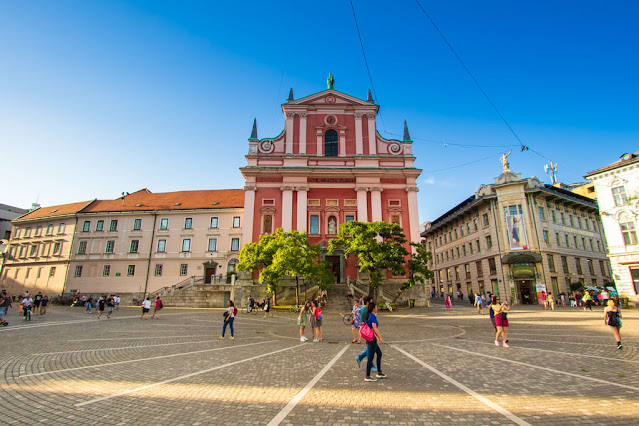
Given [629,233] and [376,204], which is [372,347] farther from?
[629,233]

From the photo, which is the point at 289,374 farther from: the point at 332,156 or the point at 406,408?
the point at 332,156

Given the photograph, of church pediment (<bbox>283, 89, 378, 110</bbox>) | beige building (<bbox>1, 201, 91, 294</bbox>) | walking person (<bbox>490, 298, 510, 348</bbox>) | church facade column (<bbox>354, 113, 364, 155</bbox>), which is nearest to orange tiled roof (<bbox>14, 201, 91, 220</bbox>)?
beige building (<bbox>1, 201, 91, 294</bbox>)

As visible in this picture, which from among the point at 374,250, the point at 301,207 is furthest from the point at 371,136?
the point at 374,250

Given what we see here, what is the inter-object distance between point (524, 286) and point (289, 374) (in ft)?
126

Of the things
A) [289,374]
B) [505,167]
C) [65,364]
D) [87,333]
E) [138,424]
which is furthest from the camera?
[505,167]

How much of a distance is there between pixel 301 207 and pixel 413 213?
1255 centimetres

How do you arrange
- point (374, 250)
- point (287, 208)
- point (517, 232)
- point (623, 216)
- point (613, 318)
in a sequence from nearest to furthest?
point (613, 318), point (374, 250), point (623, 216), point (287, 208), point (517, 232)

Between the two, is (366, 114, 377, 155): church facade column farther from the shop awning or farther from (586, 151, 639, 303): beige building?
(586, 151, 639, 303): beige building

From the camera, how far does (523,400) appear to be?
564 centimetres

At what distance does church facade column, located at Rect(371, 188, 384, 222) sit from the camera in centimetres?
3572

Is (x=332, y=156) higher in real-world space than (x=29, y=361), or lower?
higher

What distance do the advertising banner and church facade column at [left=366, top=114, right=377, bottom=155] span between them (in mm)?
18065

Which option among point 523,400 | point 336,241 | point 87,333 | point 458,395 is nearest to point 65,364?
point 87,333

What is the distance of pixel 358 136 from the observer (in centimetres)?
3906
